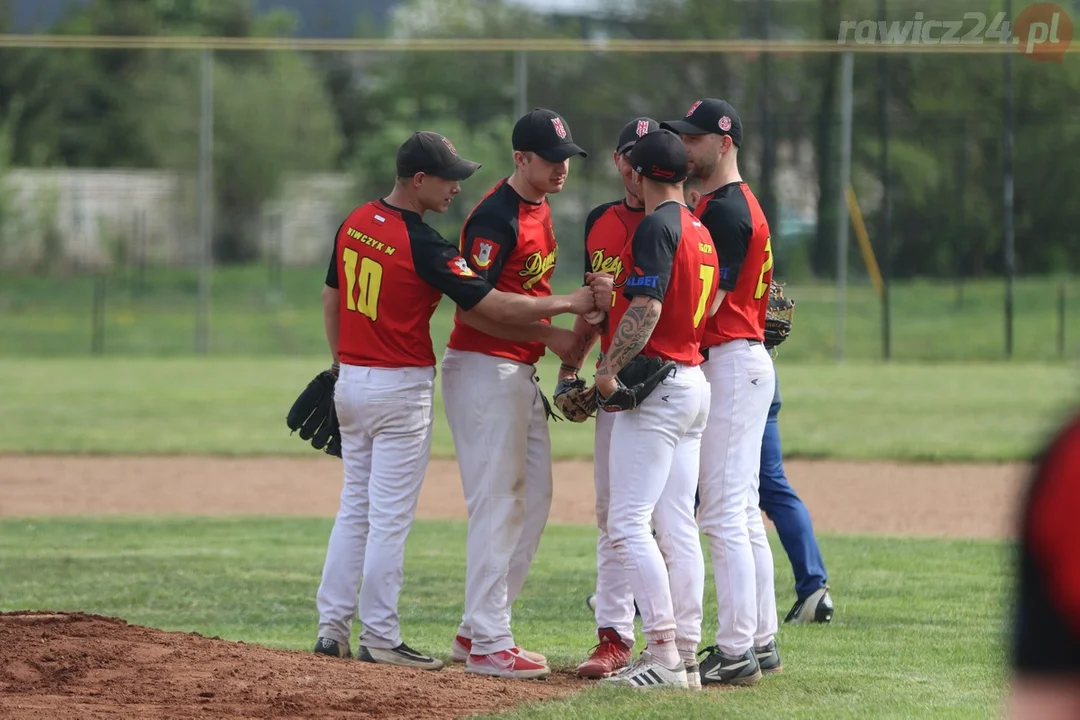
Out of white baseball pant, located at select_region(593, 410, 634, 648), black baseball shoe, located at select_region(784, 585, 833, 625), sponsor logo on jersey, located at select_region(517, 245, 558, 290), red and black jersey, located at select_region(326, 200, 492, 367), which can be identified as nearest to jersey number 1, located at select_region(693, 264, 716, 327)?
white baseball pant, located at select_region(593, 410, 634, 648)

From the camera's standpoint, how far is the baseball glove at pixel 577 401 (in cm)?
485

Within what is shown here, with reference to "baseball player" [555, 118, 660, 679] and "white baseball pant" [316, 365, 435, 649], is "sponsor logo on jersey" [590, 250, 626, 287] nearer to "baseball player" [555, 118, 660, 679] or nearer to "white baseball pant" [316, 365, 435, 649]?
"baseball player" [555, 118, 660, 679]

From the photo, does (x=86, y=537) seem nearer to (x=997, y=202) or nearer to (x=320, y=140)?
(x=997, y=202)

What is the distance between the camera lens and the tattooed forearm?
4.48 metres

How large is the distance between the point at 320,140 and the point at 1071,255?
70.4ft

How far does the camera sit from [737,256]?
4.84 metres

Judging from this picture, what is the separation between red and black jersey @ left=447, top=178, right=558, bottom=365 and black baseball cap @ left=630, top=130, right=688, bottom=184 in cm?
59

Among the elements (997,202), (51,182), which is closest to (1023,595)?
(997,202)

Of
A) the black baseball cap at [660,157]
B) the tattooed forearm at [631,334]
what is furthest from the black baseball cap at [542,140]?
the tattooed forearm at [631,334]

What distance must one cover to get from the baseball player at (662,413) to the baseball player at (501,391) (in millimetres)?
500

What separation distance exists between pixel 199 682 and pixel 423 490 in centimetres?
714

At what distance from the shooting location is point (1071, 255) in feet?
A: 89.5

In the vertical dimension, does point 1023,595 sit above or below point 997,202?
below

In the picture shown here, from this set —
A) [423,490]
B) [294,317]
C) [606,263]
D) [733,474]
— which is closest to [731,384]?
[733,474]
